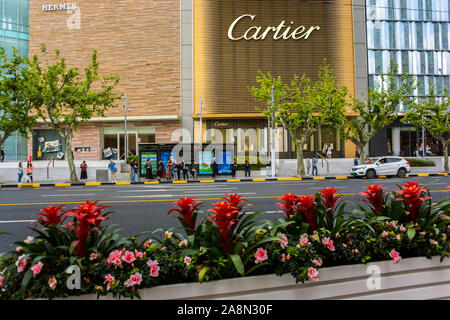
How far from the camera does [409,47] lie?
39.3m

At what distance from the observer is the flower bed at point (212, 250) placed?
2.24m

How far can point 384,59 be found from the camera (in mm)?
38719

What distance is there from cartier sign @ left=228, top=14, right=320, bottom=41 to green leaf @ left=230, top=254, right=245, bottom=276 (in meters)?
38.1

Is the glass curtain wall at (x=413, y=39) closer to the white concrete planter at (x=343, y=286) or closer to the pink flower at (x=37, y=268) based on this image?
the white concrete planter at (x=343, y=286)

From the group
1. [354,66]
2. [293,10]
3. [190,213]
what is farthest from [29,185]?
[354,66]

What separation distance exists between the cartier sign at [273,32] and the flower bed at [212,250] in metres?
37.4

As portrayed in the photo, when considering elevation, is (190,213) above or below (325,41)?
below

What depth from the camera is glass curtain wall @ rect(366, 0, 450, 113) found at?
127 feet

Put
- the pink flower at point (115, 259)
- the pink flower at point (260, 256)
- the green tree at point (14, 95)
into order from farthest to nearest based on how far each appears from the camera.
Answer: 1. the green tree at point (14, 95)
2. the pink flower at point (260, 256)
3. the pink flower at point (115, 259)

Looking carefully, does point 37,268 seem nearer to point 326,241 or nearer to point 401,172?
point 326,241

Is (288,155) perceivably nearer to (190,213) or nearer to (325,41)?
(325,41)

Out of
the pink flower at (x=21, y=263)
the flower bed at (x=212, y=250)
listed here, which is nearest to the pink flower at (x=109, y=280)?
the flower bed at (x=212, y=250)

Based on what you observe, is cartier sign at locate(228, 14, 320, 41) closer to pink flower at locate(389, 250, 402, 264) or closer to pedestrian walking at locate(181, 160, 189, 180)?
pedestrian walking at locate(181, 160, 189, 180)
